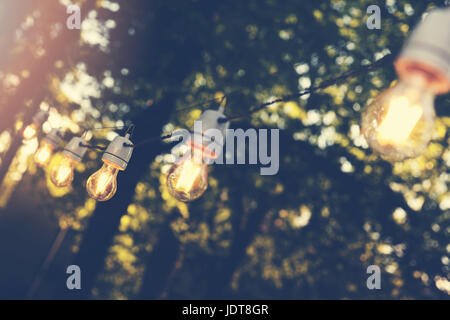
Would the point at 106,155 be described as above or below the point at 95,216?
below

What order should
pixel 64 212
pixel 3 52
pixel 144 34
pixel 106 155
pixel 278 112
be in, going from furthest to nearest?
pixel 64 212
pixel 3 52
pixel 278 112
pixel 144 34
pixel 106 155

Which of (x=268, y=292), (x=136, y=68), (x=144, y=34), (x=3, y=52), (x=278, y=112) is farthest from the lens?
(x=268, y=292)

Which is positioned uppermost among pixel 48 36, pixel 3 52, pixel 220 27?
pixel 3 52

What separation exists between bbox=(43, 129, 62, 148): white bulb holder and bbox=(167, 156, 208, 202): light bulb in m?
3.51

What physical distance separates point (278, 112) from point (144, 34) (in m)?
4.13

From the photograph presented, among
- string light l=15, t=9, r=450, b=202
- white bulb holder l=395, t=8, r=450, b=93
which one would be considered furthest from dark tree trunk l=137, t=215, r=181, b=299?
white bulb holder l=395, t=8, r=450, b=93

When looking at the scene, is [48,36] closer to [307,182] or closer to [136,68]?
[136,68]

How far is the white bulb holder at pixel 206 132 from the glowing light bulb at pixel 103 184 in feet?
3.99

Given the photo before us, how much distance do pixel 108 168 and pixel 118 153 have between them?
0.21 meters

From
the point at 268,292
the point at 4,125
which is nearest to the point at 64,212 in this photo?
A: the point at 4,125

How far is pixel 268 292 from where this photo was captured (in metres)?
18.2

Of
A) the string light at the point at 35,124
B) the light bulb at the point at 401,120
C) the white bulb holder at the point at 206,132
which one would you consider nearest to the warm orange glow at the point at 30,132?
the string light at the point at 35,124

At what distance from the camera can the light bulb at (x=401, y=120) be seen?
142 centimetres

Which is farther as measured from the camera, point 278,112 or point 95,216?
point 278,112
